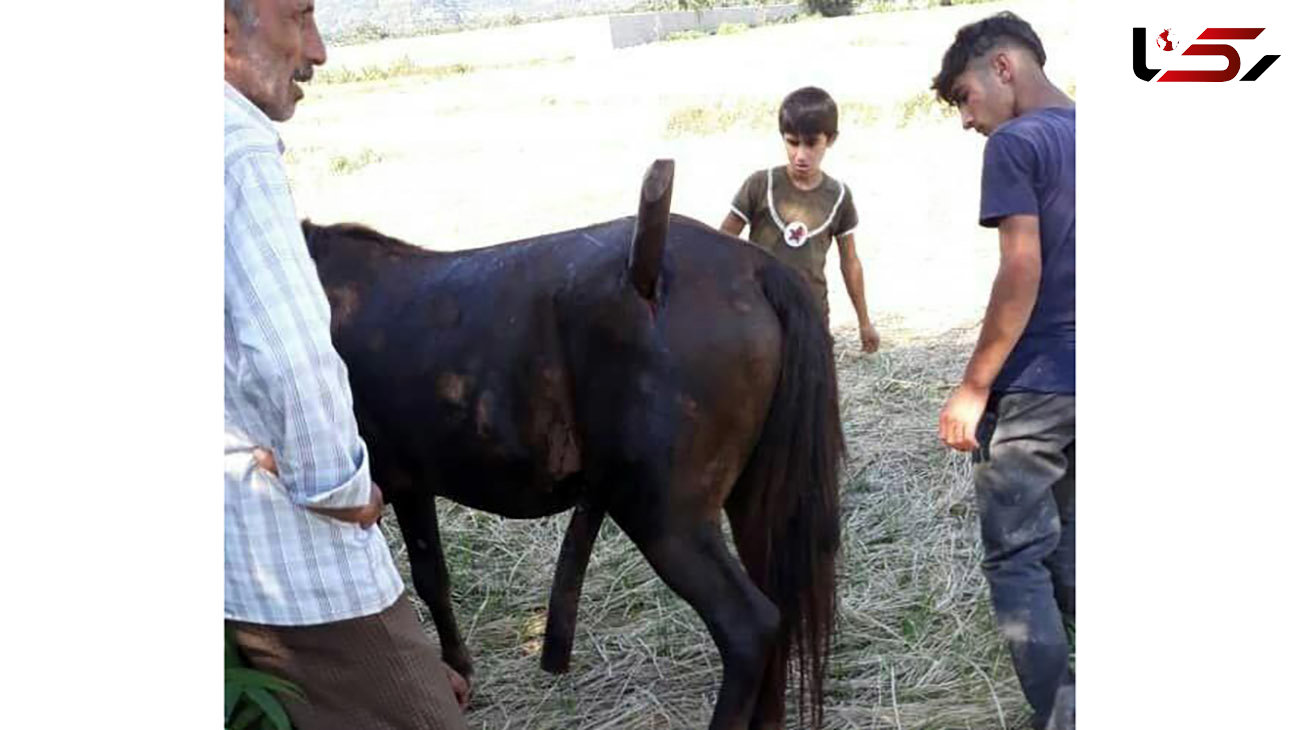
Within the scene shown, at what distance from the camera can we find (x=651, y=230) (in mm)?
3068

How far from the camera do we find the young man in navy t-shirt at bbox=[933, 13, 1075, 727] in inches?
116

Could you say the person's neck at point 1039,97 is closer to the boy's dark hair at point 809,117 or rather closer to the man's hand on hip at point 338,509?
the boy's dark hair at point 809,117

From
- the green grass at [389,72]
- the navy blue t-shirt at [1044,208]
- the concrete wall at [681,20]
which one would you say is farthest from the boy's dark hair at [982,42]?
the green grass at [389,72]

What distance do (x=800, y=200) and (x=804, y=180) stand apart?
0.07 m

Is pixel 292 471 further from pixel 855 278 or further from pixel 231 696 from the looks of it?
pixel 855 278

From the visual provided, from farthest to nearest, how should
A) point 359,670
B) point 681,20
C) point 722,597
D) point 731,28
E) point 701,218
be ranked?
point 731,28, point 681,20, point 701,218, point 722,597, point 359,670

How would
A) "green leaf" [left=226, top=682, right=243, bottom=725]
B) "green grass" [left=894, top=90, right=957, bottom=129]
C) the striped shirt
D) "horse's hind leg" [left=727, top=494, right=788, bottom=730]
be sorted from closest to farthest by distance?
the striped shirt
"green leaf" [left=226, top=682, right=243, bottom=725]
"horse's hind leg" [left=727, top=494, right=788, bottom=730]
"green grass" [left=894, top=90, right=957, bottom=129]

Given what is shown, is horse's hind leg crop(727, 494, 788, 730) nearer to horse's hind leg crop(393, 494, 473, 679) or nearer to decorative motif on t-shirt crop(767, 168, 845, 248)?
horse's hind leg crop(393, 494, 473, 679)

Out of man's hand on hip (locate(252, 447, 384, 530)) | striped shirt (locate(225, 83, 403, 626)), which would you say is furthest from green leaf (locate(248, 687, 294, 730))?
man's hand on hip (locate(252, 447, 384, 530))

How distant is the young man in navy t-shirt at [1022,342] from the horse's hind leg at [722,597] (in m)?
0.55

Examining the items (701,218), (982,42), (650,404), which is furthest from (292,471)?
(701,218)

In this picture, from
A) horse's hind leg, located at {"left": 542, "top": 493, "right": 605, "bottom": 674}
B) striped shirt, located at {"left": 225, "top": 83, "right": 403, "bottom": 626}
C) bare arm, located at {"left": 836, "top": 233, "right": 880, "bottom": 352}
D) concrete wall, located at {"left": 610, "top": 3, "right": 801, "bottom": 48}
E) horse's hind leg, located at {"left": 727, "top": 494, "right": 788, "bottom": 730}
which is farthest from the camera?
concrete wall, located at {"left": 610, "top": 3, "right": 801, "bottom": 48}

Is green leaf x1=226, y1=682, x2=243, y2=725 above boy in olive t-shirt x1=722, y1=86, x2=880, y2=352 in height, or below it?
below
